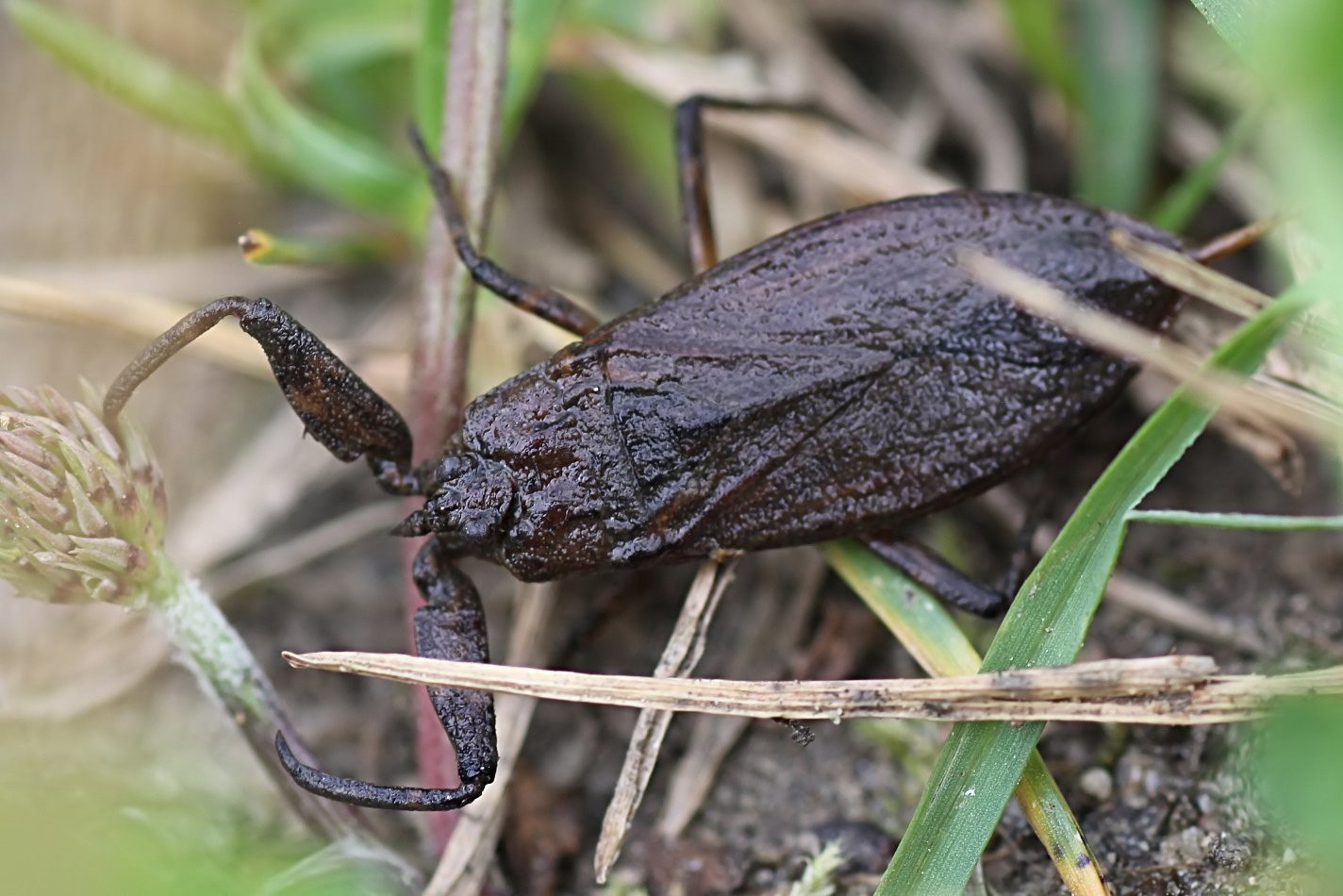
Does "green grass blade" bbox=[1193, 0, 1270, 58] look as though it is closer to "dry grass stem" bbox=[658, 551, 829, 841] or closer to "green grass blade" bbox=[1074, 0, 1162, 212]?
"green grass blade" bbox=[1074, 0, 1162, 212]

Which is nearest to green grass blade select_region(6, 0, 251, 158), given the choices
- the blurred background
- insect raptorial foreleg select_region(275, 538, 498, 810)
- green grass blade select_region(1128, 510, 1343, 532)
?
the blurred background

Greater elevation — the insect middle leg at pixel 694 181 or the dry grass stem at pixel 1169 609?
the insect middle leg at pixel 694 181

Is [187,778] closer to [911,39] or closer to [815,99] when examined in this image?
[815,99]

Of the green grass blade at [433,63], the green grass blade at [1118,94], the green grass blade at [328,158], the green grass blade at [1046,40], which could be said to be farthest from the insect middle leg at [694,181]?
the green grass blade at [1118,94]

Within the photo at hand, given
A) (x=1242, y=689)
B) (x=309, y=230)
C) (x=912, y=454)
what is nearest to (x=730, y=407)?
(x=912, y=454)

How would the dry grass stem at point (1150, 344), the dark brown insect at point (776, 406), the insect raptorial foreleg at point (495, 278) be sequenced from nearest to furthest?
the dry grass stem at point (1150, 344) → the dark brown insect at point (776, 406) → the insect raptorial foreleg at point (495, 278)

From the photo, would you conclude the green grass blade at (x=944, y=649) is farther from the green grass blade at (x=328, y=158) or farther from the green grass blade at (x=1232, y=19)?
the green grass blade at (x=328, y=158)
